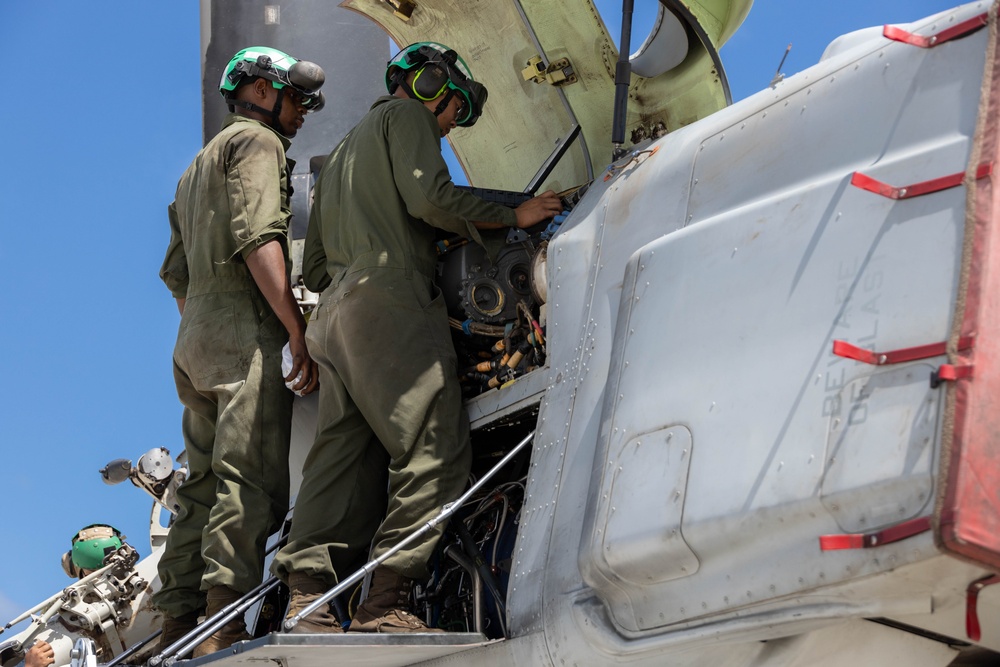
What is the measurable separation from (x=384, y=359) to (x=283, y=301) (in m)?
0.82

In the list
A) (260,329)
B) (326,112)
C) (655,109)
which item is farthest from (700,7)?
(326,112)

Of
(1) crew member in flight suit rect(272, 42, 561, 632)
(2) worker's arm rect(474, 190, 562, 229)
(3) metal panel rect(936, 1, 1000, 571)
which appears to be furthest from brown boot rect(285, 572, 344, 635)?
(3) metal panel rect(936, 1, 1000, 571)

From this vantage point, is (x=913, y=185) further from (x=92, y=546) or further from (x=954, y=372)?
(x=92, y=546)

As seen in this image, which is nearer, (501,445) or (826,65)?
(826,65)

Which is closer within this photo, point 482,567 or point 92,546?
point 482,567

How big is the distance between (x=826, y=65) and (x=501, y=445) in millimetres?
2068

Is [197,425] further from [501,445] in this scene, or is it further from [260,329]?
[501,445]

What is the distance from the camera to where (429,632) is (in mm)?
4402

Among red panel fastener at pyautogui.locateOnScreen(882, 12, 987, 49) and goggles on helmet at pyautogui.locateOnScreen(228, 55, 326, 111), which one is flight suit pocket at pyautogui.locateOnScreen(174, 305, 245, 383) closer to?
goggles on helmet at pyautogui.locateOnScreen(228, 55, 326, 111)

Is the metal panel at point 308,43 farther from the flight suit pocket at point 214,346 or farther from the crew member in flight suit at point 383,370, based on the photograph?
the crew member in flight suit at point 383,370

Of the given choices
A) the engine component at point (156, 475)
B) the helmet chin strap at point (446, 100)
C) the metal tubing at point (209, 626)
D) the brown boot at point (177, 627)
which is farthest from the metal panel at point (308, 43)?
the metal tubing at point (209, 626)

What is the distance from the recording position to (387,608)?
449 cm

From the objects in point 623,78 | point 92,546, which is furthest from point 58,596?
point 623,78

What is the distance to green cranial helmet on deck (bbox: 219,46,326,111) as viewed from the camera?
19.5 feet
